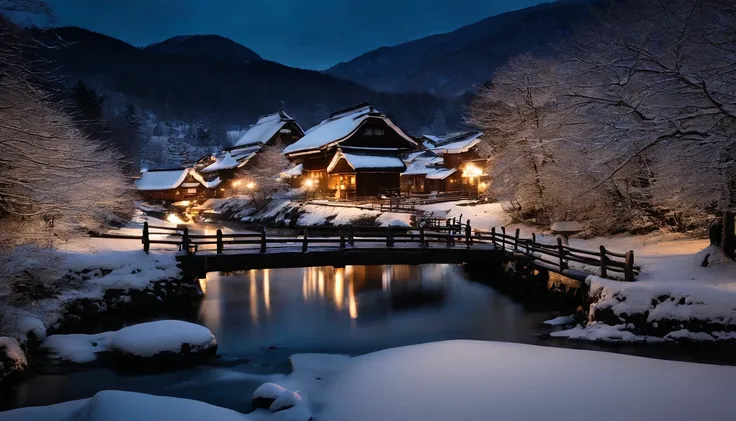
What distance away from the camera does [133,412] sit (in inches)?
255

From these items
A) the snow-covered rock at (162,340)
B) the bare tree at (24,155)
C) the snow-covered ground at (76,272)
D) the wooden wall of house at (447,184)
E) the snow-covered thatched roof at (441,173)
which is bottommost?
the snow-covered rock at (162,340)

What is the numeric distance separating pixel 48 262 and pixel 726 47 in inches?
702

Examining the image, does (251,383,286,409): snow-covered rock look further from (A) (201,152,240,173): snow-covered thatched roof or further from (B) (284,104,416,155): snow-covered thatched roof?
(A) (201,152,240,173): snow-covered thatched roof

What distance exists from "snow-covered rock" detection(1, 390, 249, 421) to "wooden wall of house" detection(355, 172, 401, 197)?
3566 cm

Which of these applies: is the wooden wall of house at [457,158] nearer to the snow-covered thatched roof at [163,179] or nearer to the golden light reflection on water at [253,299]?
the golden light reflection on water at [253,299]

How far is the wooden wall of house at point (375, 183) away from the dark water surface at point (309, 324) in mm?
19180

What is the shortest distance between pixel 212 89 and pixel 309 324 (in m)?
145

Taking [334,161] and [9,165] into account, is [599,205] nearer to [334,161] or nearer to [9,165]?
[9,165]

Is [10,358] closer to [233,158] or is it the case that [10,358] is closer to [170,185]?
[170,185]

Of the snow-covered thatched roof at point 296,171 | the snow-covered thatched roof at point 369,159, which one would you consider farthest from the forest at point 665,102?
the snow-covered thatched roof at point 296,171

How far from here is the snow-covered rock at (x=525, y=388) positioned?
7277 millimetres

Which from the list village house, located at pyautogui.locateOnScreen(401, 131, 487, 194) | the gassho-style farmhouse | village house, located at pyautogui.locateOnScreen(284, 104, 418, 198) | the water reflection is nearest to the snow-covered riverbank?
the water reflection

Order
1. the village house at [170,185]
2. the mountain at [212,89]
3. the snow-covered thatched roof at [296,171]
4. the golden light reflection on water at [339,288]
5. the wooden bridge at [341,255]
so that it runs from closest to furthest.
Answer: the wooden bridge at [341,255] → the golden light reflection on water at [339,288] → the snow-covered thatched roof at [296,171] → the village house at [170,185] → the mountain at [212,89]

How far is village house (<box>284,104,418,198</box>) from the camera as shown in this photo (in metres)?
42.1
